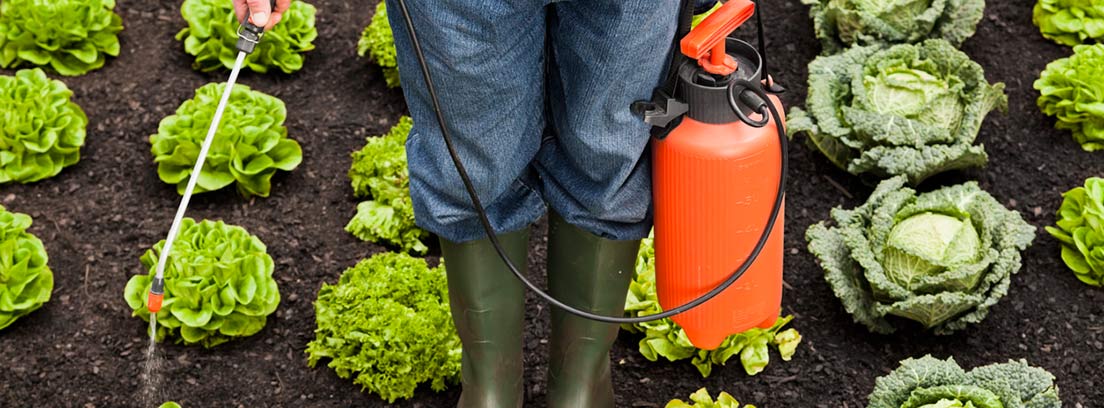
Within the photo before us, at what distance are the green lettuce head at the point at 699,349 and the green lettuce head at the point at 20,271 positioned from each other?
1692 mm

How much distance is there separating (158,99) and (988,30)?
3.02 meters

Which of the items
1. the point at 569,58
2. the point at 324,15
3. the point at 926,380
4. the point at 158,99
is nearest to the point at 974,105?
the point at 926,380

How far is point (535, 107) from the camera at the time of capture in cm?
Answer: 260

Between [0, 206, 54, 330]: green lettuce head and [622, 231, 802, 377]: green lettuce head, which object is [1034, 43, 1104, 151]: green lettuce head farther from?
[0, 206, 54, 330]: green lettuce head

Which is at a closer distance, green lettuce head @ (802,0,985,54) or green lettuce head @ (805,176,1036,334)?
green lettuce head @ (805,176,1036,334)

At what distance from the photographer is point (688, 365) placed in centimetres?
363

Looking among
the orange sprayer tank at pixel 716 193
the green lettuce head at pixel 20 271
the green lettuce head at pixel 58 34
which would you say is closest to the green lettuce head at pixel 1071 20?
the orange sprayer tank at pixel 716 193

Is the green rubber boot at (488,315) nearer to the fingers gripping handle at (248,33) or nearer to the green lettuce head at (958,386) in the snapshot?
the fingers gripping handle at (248,33)

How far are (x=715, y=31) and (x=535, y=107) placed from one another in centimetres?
40

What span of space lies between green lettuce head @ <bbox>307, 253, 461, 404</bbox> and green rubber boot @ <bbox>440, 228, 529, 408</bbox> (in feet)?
0.78

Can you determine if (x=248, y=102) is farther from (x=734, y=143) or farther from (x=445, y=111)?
(x=734, y=143)

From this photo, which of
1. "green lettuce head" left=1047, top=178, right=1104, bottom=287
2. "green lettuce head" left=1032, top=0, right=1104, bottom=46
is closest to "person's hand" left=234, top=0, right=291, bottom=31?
"green lettuce head" left=1047, top=178, right=1104, bottom=287

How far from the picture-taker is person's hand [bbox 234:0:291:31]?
7.86 feet

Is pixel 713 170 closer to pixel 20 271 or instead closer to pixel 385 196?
pixel 385 196
